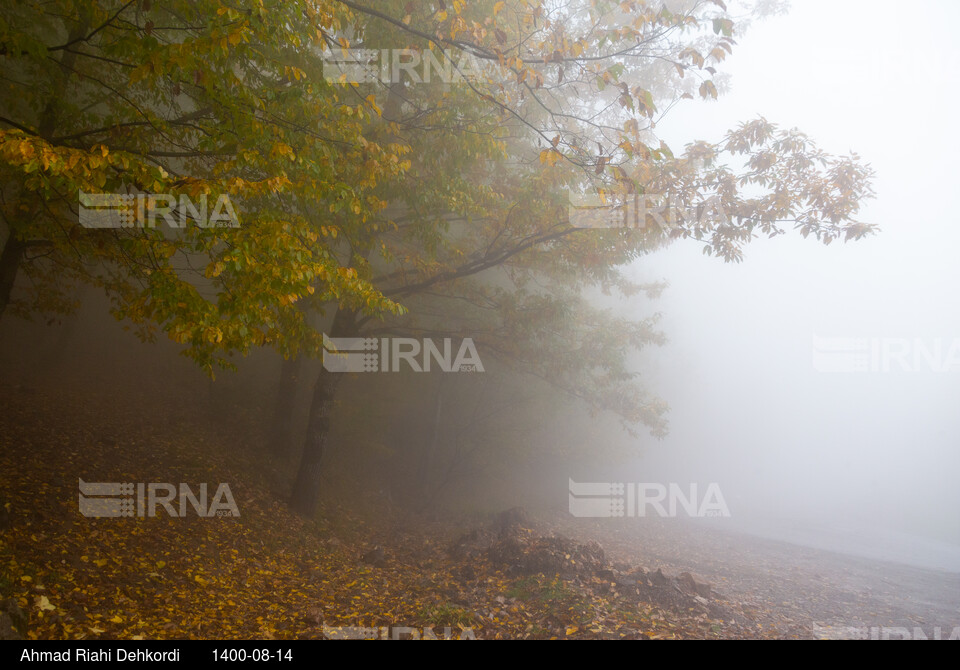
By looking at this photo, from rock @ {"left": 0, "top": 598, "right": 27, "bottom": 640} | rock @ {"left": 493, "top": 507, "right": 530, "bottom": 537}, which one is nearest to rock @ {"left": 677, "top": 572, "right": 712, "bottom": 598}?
rock @ {"left": 493, "top": 507, "right": 530, "bottom": 537}

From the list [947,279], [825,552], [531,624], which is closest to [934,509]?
[825,552]

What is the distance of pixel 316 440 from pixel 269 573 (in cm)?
299

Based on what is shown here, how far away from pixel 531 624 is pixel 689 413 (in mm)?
41303

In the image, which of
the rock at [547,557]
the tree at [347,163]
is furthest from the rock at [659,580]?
the tree at [347,163]

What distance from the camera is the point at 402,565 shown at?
338 inches

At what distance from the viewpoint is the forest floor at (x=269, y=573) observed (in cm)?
534

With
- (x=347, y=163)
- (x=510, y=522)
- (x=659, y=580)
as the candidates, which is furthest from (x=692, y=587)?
(x=347, y=163)

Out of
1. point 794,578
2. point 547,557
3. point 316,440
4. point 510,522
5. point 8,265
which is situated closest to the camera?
point 8,265

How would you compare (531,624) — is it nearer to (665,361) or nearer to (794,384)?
(665,361)

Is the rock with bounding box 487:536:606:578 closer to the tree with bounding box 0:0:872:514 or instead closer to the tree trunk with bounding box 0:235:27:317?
the tree with bounding box 0:0:872:514

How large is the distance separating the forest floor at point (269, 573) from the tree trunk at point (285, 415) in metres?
0.63

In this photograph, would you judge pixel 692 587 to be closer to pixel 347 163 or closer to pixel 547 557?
pixel 547 557

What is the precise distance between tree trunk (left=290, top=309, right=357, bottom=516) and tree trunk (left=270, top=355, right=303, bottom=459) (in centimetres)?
238

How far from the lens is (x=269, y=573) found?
706 centimetres
